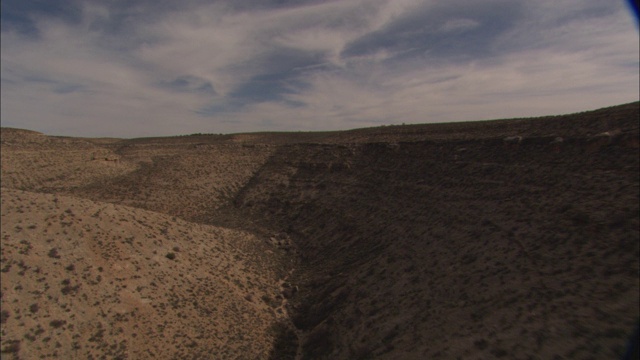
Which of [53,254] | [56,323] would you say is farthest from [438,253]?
[53,254]

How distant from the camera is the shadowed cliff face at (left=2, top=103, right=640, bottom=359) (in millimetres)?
9109

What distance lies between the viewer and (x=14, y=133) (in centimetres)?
5128

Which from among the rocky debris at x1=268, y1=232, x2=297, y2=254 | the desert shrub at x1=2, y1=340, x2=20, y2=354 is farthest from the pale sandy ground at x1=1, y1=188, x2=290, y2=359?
the rocky debris at x1=268, y1=232, x2=297, y2=254

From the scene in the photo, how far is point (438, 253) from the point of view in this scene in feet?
46.8

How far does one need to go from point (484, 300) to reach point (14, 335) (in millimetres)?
15106

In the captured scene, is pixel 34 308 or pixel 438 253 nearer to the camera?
pixel 34 308

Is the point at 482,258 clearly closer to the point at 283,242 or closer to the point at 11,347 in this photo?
the point at 283,242

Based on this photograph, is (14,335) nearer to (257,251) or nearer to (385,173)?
(257,251)

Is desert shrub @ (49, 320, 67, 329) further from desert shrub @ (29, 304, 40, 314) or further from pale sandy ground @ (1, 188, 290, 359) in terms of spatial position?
desert shrub @ (29, 304, 40, 314)

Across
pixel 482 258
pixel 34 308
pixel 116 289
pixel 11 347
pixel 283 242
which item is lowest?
pixel 283 242

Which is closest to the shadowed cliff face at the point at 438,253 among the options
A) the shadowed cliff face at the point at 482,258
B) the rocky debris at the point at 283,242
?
the shadowed cliff face at the point at 482,258

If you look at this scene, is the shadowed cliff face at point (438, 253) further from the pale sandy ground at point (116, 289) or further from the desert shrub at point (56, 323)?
the desert shrub at point (56, 323)

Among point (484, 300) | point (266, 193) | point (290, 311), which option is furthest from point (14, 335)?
point (266, 193)

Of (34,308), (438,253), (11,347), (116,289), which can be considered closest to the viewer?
(11,347)
